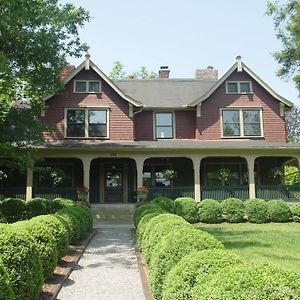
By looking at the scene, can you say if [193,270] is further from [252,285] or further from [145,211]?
[145,211]

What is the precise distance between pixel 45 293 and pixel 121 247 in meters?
5.41

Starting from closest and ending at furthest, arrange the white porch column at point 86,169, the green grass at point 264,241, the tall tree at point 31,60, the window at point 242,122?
the green grass at point 264,241 < the tall tree at point 31,60 < the white porch column at point 86,169 < the window at point 242,122

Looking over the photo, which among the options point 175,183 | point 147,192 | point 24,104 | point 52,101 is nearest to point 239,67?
point 175,183

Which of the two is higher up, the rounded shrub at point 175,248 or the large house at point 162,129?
the large house at point 162,129

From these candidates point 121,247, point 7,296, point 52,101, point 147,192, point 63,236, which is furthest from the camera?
point 52,101

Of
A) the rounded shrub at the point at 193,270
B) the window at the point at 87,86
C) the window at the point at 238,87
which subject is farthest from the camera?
the window at the point at 238,87

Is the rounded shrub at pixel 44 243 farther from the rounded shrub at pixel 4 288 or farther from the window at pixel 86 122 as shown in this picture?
the window at pixel 86 122

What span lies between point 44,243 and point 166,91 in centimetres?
1983

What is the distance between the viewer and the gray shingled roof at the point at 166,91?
25234 mm

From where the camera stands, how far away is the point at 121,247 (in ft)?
41.4

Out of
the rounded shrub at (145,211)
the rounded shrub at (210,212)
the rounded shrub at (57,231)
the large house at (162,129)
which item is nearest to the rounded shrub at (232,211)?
the rounded shrub at (210,212)

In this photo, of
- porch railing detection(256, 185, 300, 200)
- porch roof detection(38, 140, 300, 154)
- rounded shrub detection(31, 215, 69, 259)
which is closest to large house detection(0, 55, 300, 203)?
porch railing detection(256, 185, 300, 200)

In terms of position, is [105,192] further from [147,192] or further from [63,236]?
[63,236]

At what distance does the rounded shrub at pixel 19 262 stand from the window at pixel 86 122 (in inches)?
677
